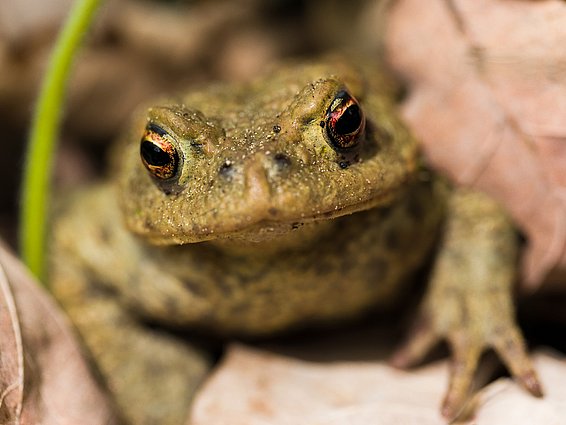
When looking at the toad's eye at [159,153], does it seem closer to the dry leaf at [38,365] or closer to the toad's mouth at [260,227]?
the toad's mouth at [260,227]

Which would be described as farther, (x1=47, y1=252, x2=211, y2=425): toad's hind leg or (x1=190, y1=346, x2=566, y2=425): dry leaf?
(x1=47, y1=252, x2=211, y2=425): toad's hind leg

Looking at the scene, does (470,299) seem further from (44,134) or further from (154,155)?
(44,134)

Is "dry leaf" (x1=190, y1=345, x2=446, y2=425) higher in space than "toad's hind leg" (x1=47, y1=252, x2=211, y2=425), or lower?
lower

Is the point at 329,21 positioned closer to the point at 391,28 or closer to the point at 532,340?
the point at 391,28

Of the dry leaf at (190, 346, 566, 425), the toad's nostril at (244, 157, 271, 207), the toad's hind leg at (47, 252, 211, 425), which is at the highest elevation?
the toad's nostril at (244, 157, 271, 207)

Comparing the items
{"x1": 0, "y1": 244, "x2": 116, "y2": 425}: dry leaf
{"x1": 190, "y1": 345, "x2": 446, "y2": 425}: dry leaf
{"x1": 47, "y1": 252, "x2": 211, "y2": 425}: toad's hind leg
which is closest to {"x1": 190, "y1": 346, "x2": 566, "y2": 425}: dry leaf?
{"x1": 190, "y1": 345, "x2": 446, "y2": 425}: dry leaf

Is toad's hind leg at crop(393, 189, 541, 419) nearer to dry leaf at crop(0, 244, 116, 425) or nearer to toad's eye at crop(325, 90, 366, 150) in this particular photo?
toad's eye at crop(325, 90, 366, 150)
